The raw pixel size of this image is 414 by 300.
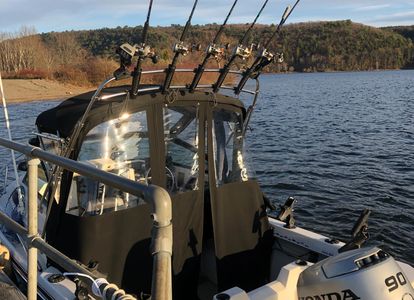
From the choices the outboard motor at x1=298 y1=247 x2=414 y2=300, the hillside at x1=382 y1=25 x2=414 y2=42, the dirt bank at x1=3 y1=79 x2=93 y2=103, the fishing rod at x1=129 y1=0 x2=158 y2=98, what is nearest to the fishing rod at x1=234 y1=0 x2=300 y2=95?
the fishing rod at x1=129 y1=0 x2=158 y2=98

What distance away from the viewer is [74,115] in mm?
3830

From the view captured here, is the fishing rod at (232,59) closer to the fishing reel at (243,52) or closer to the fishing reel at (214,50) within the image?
the fishing reel at (243,52)

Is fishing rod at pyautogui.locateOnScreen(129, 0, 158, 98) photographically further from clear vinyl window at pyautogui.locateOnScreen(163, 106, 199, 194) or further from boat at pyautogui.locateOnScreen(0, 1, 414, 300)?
clear vinyl window at pyautogui.locateOnScreen(163, 106, 199, 194)

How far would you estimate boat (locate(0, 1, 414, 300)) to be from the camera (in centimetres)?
339

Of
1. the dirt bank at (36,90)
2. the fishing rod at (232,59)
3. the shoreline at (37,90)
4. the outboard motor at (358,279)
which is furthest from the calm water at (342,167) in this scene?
the dirt bank at (36,90)

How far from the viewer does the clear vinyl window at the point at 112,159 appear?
3.76m

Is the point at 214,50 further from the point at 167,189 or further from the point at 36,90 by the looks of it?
the point at 36,90

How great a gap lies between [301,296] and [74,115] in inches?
89.3

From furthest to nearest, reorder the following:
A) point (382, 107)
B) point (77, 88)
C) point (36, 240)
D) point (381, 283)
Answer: point (77, 88) < point (382, 107) < point (381, 283) < point (36, 240)

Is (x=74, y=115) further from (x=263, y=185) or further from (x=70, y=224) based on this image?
(x=263, y=185)

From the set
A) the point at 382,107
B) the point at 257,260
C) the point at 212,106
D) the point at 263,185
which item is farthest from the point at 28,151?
the point at 382,107

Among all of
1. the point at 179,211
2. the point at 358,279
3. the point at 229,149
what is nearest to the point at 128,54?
the point at 179,211

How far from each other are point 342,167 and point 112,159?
11093 mm

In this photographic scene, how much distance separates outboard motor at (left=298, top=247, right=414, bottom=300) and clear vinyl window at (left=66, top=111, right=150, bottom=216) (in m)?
1.52
